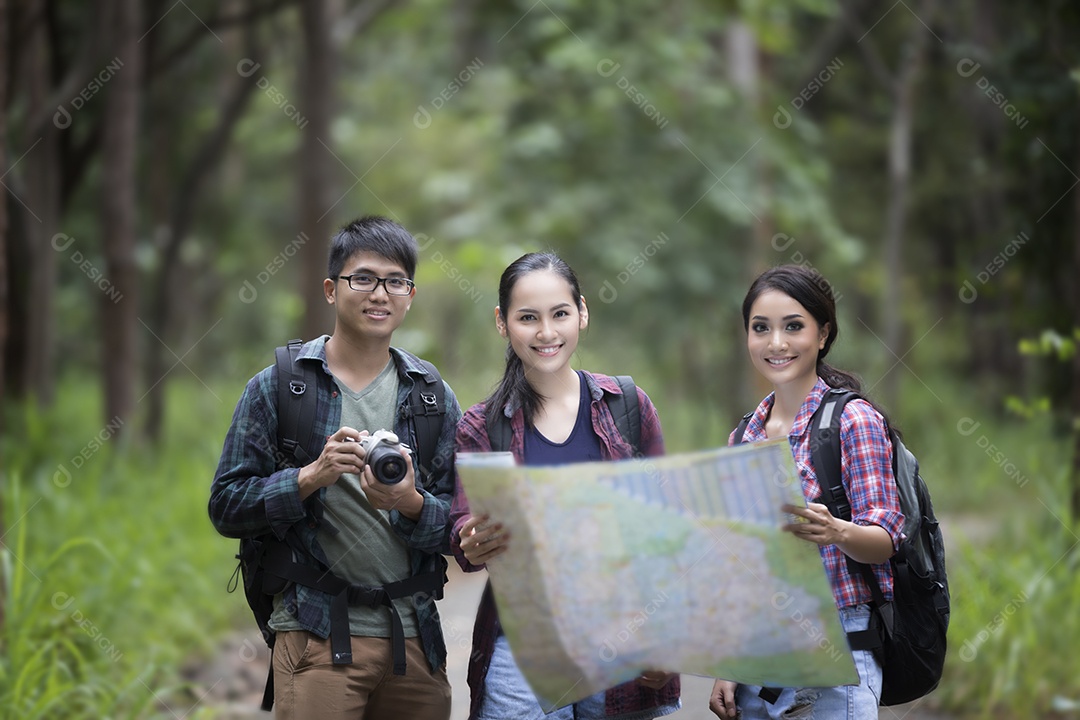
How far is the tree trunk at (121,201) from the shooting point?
9.23 m

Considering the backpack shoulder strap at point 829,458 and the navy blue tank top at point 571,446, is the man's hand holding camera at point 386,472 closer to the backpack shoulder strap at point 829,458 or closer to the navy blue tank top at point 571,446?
the navy blue tank top at point 571,446

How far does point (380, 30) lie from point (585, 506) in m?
13.2

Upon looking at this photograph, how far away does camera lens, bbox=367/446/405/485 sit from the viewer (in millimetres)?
2596

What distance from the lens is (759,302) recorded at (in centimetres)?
285

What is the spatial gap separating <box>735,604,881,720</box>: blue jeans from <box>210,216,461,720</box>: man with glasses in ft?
2.88

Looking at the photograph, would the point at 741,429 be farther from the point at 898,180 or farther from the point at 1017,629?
the point at 898,180

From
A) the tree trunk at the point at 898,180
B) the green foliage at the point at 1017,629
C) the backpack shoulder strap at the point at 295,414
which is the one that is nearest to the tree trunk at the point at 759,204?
the tree trunk at the point at 898,180

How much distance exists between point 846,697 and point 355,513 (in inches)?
49.3

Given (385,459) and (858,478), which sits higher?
(385,459)

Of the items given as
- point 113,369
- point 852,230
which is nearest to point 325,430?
point 113,369

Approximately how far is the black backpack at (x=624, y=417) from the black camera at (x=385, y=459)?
33 centimetres

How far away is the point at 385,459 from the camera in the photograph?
102 inches

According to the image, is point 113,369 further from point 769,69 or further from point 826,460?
point 769,69

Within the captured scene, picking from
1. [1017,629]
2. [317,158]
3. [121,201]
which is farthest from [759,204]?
[1017,629]
